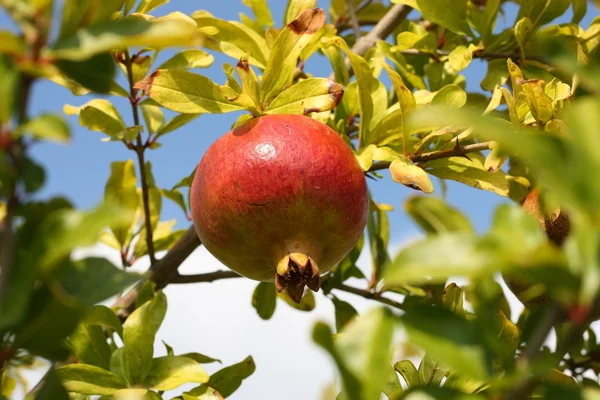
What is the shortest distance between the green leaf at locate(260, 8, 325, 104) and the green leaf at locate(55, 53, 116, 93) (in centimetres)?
70

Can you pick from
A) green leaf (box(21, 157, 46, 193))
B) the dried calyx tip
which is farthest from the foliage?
the dried calyx tip

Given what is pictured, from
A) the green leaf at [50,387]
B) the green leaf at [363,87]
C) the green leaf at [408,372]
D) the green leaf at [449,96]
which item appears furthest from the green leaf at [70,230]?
the green leaf at [449,96]

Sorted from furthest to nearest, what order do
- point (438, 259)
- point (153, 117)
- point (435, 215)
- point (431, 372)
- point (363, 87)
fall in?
point (153, 117)
point (363, 87)
point (431, 372)
point (435, 215)
point (438, 259)

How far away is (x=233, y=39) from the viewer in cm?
166

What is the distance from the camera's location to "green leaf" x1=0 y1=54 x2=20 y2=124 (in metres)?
0.60

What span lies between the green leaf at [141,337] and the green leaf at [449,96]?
2.29 ft

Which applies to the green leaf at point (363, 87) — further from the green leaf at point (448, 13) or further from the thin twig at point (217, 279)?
the thin twig at point (217, 279)

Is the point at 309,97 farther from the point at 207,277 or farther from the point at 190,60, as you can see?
the point at 207,277

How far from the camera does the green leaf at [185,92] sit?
136 cm

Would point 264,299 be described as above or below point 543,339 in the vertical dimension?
below

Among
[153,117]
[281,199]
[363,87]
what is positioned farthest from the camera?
[153,117]

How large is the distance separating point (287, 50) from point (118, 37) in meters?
0.79

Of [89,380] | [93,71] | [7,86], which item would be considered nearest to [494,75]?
[89,380]

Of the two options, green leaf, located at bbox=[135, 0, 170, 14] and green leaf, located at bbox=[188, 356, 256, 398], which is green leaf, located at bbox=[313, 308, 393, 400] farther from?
green leaf, located at bbox=[135, 0, 170, 14]
